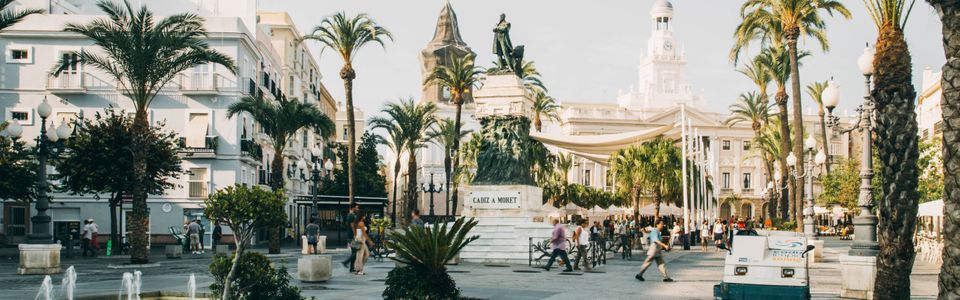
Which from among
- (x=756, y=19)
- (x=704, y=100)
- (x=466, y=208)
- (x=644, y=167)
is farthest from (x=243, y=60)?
(x=704, y=100)

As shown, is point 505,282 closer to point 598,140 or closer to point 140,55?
point 598,140

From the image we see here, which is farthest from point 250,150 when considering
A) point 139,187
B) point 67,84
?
point 139,187

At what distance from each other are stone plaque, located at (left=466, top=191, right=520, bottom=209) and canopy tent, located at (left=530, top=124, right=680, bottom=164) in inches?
96.2

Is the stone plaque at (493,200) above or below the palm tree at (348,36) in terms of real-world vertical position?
below

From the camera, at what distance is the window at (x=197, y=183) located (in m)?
42.8

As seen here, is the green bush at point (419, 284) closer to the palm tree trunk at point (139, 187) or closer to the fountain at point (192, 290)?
the fountain at point (192, 290)

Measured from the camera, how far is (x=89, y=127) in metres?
32.9

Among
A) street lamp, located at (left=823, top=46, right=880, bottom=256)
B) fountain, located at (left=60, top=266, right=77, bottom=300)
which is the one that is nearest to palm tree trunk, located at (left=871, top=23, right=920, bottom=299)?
street lamp, located at (left=823, top=46, right=880, bottom=256)

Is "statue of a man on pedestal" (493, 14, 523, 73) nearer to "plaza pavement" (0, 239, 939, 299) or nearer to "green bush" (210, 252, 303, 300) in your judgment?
"plaza pavement" (0, 239, 939, 299)

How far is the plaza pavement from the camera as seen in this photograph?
16719mm

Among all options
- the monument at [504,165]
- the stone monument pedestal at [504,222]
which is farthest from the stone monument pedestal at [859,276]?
the monument at [504,165]

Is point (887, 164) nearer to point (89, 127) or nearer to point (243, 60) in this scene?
point (89, 127)

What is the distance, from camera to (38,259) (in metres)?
22.1

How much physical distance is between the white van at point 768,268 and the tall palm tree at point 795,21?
20.2 metres
